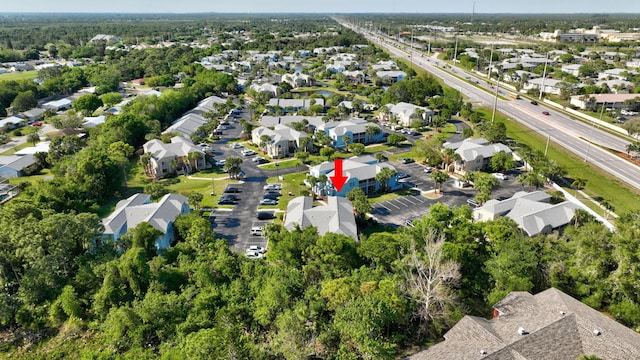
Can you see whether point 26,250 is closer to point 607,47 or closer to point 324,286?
point 324,286

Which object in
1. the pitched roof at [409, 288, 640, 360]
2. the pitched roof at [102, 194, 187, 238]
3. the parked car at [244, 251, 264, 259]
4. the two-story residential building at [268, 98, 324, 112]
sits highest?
the two-story residential building at [268, 98, 324, 112]

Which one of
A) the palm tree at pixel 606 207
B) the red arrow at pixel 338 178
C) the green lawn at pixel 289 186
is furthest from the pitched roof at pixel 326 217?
Answer: the palm tree at pixel 606 207

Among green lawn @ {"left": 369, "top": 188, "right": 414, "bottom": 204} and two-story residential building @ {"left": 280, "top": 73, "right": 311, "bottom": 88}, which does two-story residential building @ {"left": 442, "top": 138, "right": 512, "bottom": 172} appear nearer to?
green lawn @ {"left": 369, "top": 188, "right": 414, "bottom": 204}

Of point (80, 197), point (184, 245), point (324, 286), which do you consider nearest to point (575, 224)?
point (324, 286)

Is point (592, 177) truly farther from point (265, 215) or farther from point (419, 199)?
point (265, 215)

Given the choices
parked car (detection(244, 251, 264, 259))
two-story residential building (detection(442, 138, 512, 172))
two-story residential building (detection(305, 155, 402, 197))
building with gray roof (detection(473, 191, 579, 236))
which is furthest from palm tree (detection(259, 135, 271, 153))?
building with gray roof (detection(473, 191, 579, 236))

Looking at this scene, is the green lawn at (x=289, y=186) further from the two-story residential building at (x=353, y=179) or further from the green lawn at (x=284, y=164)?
the green lawn at (x=284, y=164)
